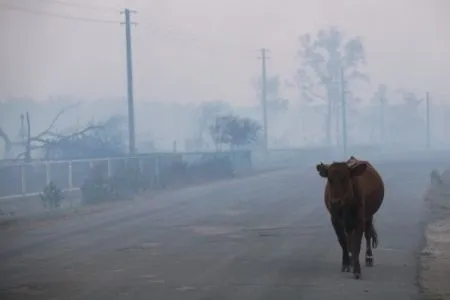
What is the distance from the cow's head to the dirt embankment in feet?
5.22

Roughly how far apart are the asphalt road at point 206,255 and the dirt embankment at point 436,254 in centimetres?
24

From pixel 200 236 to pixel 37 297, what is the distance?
8.51m

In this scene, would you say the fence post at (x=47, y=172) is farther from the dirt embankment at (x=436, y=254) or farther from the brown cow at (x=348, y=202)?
the brown cow at (x=348, y=202)

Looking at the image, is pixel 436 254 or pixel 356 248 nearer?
pixel 356 248

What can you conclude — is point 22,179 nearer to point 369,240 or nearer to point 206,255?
point 206,255

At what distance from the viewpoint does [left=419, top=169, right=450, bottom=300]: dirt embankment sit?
41.5ft

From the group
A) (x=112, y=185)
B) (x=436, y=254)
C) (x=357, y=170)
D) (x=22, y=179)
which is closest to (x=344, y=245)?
(x=357, y=170)

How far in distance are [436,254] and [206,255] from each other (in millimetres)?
4027

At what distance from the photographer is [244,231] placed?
2177 centimetres

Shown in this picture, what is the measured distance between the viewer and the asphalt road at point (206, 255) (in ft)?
41.7

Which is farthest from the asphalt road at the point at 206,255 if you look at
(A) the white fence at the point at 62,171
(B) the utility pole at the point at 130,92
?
(B) the utility pole at the point at 130,92

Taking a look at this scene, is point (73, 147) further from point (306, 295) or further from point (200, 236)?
point (306, 295)

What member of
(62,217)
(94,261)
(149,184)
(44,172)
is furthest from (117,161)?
(94,261)

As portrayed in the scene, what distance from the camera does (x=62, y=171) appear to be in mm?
39250
